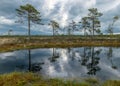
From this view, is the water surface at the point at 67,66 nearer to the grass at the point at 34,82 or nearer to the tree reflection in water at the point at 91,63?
the tree reflection in water at the point at 91,63

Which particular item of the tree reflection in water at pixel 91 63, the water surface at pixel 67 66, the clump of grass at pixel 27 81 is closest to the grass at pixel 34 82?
the clump of grass at pixel 27 81

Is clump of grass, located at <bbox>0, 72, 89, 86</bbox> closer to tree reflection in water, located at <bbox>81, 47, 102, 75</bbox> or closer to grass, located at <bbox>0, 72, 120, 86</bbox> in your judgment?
grass, located at <bbox>0, 72, 120, 86</bbox>

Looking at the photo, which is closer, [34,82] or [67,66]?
[34,82]

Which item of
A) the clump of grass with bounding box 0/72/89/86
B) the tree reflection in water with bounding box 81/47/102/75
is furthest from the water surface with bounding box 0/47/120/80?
the clump of grass with bounding box 0/72/89/86

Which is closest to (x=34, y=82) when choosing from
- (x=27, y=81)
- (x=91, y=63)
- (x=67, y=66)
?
(x=27, y=81)

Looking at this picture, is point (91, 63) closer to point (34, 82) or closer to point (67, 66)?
point (67, 66)

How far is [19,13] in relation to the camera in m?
74.1

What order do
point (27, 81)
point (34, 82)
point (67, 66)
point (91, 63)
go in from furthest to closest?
point (91, 63) < point (67, 66) < point (27, 81) < point (34, 82)

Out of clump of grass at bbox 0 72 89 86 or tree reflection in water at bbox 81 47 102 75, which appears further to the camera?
tree reflection in water at bbox 81 47 102 75

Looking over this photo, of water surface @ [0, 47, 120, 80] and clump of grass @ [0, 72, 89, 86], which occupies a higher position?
clump of grass @ [0, 72, 89, 86]

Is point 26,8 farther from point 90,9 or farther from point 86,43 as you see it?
point 90,9

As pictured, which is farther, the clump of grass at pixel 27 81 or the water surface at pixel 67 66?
the water surface at pixel 67 66

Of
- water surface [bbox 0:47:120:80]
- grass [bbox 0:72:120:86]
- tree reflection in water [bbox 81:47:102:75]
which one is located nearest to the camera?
grass [bbox 0:72:120:86]

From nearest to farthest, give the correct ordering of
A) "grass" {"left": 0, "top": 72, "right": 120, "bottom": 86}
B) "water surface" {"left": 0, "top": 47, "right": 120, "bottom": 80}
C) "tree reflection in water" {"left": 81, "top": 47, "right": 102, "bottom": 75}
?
"grass" {"left": 0, "top": 72, "right": 120, "bottom": 86} → "water surface" {"left": 0, "top": 47, "right": 120, "bottom": 80} → "tree reflection in water" {"left": 81, "top": 47, "right": 102, "bottom": 75}
